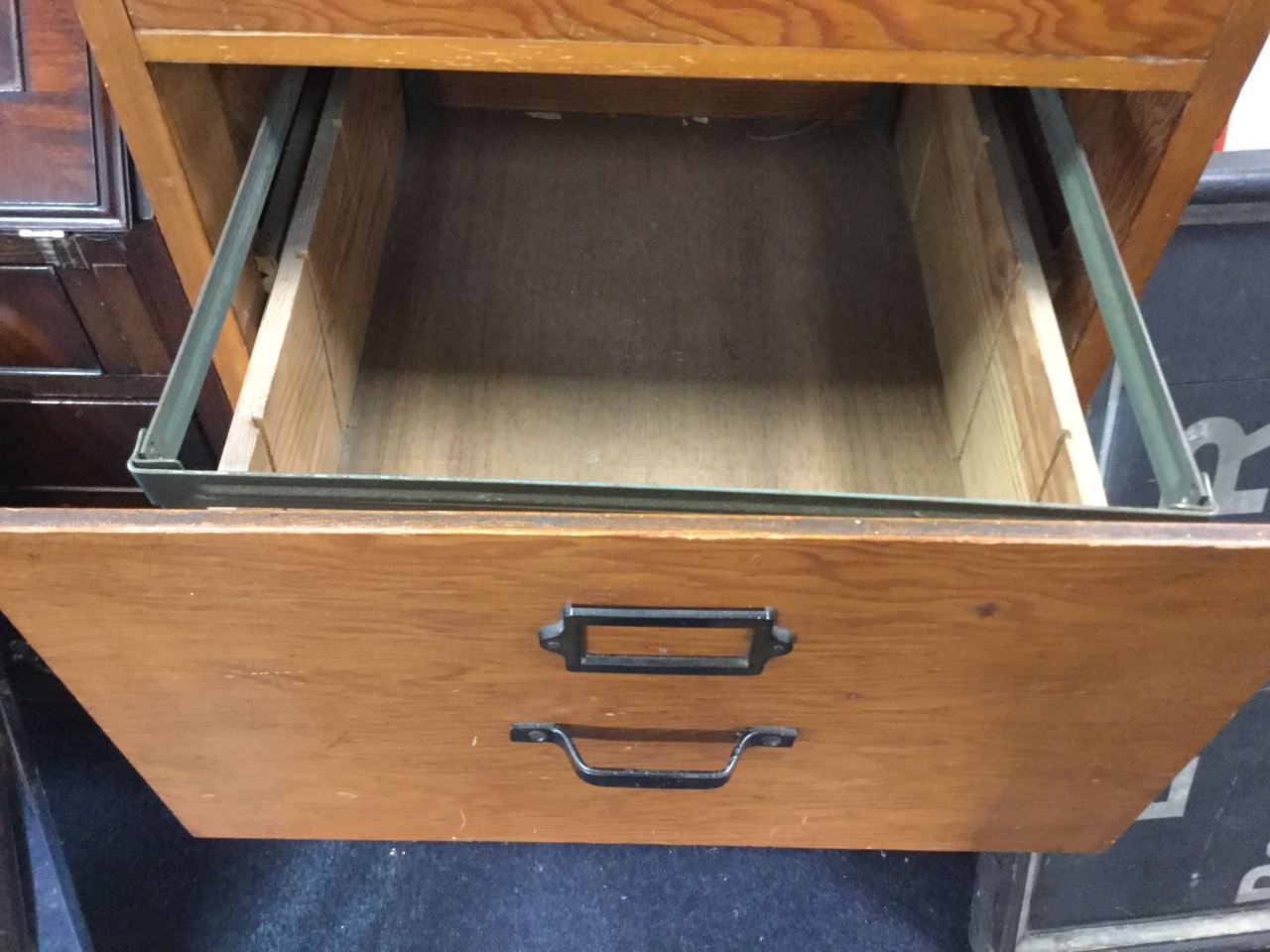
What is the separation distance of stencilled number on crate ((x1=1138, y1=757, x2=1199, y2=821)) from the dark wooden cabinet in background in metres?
0.80

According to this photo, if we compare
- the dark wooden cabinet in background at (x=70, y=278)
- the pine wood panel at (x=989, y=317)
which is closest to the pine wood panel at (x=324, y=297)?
the dark wooden cabinet in background at (x=70, y=278)

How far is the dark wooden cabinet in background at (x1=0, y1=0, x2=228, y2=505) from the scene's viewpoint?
0.61m

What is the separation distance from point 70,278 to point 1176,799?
0.91 meters

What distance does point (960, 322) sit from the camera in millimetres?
706

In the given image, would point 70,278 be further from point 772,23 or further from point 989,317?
point 989,317

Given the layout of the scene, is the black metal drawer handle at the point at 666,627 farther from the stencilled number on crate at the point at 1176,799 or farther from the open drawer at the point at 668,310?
the stencilled number on crate at the point at 1176,799

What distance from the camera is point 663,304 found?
31.1 inches

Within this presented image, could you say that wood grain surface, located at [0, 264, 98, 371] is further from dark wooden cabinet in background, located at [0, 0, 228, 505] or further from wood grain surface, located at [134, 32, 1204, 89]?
wood grain surface, located at [134, 32, 1204, 89]

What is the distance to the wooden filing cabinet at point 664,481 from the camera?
0.40 m

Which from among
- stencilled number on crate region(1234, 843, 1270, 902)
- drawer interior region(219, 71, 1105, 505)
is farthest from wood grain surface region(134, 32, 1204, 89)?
stencilled number on crate region(1234, 843, 1270, 902)

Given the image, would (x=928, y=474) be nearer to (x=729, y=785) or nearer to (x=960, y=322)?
(x=960, y=322)

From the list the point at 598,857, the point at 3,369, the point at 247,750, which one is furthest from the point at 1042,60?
the point at 598,857

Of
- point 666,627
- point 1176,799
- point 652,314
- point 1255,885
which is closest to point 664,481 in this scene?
point 652,314

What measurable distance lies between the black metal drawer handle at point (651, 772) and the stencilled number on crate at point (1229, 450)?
1.31 ft
